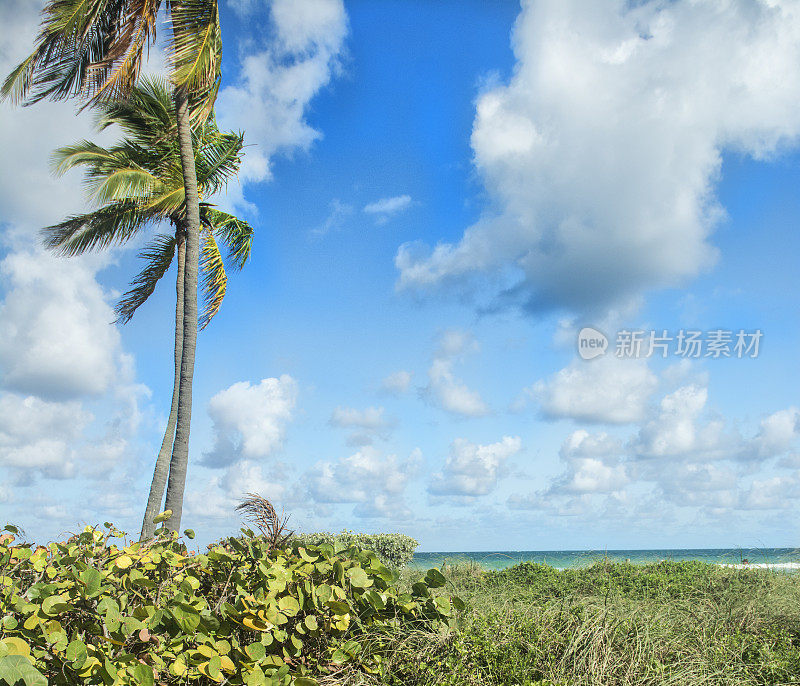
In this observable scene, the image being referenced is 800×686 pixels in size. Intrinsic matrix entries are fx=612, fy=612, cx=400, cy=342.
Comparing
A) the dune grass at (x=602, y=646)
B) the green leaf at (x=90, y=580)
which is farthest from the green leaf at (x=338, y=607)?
the green leaf at (x=90, y=580)

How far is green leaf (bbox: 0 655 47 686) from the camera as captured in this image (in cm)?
219

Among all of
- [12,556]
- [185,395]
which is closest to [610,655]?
[12,556]

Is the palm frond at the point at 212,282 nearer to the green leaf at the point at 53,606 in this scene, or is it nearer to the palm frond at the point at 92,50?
the palm frond at the point at 92,50

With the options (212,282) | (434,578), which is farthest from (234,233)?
(434,578)

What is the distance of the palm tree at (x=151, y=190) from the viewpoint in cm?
1208

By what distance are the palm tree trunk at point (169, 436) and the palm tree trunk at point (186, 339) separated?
1.46 ft

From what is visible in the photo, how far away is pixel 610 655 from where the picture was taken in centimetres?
357

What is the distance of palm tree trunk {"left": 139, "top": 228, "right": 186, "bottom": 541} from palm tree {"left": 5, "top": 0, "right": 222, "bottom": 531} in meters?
0.92

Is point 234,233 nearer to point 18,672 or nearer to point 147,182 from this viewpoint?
point 147,182

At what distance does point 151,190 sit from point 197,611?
11.1 m

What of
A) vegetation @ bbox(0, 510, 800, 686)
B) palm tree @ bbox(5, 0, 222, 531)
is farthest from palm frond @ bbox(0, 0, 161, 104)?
vegetation @ bbox(0, 510, 800, 686)

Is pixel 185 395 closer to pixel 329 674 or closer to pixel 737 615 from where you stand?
pixel 329 674

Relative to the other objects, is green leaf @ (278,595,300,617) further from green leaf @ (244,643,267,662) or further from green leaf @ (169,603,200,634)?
green leaf @ (169,603,200,634)

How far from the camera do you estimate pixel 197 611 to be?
300 cm
